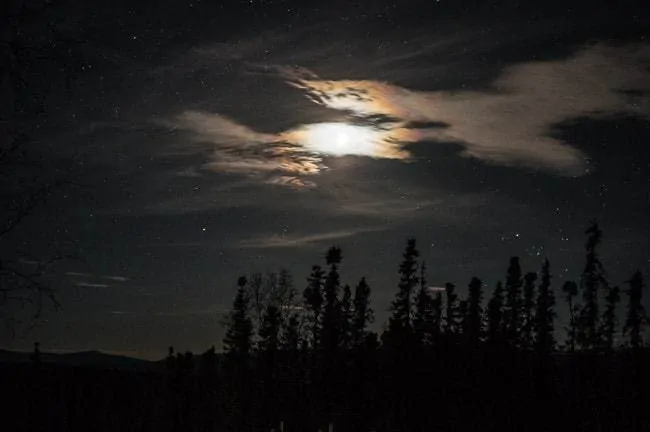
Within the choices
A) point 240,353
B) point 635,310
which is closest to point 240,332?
point 240,353

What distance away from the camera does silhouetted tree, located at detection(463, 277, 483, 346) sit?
3249 inches

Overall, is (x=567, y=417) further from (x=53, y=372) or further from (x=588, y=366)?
(x=53, y=372)

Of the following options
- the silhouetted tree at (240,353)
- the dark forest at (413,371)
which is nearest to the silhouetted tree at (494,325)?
the dark forest at (413,371)

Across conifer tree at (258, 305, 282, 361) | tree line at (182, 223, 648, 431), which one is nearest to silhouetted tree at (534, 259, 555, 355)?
tree line at (182, 223, 648, 431)

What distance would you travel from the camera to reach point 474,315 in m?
89.9

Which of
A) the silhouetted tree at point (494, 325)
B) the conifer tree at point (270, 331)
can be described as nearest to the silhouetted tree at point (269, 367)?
the conifer tree at point (270, 331)

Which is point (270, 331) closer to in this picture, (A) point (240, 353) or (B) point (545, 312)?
(A) point (240, 353)

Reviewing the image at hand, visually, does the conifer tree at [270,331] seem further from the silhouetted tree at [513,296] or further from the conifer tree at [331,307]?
the silhouetted tree at [513,296]

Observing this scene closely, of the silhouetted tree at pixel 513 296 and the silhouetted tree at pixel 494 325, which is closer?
the silhouetted tree at pixel 494 325

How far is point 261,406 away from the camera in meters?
82.0

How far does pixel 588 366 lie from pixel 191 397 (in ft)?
171

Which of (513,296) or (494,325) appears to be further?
(513,296)

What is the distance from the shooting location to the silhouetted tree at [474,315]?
82525 millimetres

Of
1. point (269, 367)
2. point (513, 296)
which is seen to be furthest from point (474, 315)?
point (269, 367)
